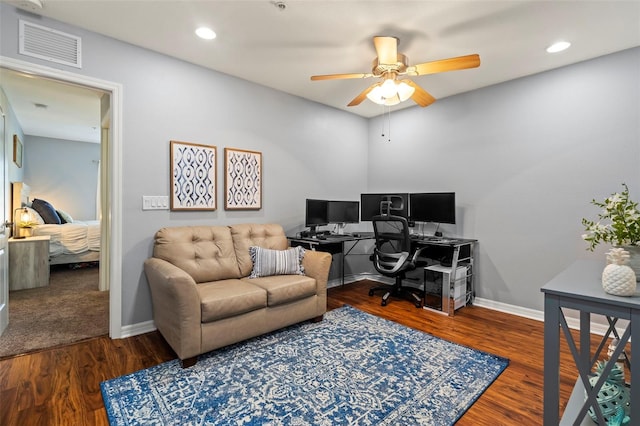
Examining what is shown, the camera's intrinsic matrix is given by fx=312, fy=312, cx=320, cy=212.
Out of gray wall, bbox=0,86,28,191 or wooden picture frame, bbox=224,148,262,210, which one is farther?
wooden picture frame, bbox=224,148,262,210

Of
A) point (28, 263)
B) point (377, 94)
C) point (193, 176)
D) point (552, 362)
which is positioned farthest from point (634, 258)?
point (28, 263)

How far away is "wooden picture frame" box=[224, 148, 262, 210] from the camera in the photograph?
3314 millimetres

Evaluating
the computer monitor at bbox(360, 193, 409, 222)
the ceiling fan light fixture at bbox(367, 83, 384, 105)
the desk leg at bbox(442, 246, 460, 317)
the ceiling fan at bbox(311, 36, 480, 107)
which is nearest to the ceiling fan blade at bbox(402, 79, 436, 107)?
the ceiling fan at bbox(311, 36, 480, 107)

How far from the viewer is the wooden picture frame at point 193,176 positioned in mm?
2953

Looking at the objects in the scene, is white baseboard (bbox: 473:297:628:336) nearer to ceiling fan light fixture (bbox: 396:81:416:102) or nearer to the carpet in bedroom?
ceiling fan light fixture (bbox: 396:81:416:102)

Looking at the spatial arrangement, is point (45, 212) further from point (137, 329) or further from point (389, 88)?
point (389, 88)

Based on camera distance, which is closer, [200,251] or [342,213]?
[200,251]

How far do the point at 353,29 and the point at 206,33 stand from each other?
1188mm

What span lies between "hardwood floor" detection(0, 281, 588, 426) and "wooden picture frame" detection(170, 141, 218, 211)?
125 centimetres

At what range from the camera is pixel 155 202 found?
2.85m

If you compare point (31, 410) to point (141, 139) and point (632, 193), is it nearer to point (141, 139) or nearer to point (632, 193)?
point (141, 139)

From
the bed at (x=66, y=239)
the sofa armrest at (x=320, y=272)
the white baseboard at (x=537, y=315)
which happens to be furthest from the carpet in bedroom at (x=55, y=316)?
the white baseboard at (x=537, y=315)

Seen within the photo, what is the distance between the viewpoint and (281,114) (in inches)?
150

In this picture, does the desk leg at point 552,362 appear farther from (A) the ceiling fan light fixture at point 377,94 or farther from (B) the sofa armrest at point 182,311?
(A) the ceiling fan light fixture at point 377,94
